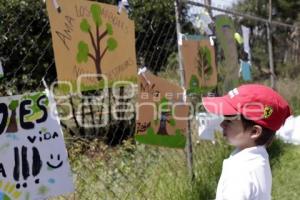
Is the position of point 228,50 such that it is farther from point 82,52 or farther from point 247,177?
point 247,177

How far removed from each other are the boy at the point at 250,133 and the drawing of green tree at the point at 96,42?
1.10m

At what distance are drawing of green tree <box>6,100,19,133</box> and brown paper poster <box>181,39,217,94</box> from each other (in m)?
2.31

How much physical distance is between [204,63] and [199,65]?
0.50 feet

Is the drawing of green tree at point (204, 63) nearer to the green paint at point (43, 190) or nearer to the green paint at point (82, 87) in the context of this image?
the green paint at point (82, 87)

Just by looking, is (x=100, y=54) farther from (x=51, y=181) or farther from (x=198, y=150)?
(x=198, y=150)

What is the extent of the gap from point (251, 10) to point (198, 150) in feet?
86.2

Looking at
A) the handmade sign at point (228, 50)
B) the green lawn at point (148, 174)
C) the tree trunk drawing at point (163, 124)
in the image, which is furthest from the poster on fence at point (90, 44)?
the handmade sign at point (228, 50)

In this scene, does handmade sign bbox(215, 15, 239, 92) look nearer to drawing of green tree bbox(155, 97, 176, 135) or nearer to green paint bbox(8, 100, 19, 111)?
drawing of green tree bbox(155, 97, 176, 135)

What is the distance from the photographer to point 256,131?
2.35m

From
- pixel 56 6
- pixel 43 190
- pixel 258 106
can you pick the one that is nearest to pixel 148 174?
pixel 43 190

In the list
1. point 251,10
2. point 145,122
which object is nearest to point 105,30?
point 145,122

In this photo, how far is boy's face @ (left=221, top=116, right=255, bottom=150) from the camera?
7.72ft

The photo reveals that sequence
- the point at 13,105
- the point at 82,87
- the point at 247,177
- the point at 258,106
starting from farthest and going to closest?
the point at 82,87 → the point at 13,105 → the point at 258,106 → the point at 247,177

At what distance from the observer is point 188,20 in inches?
216
